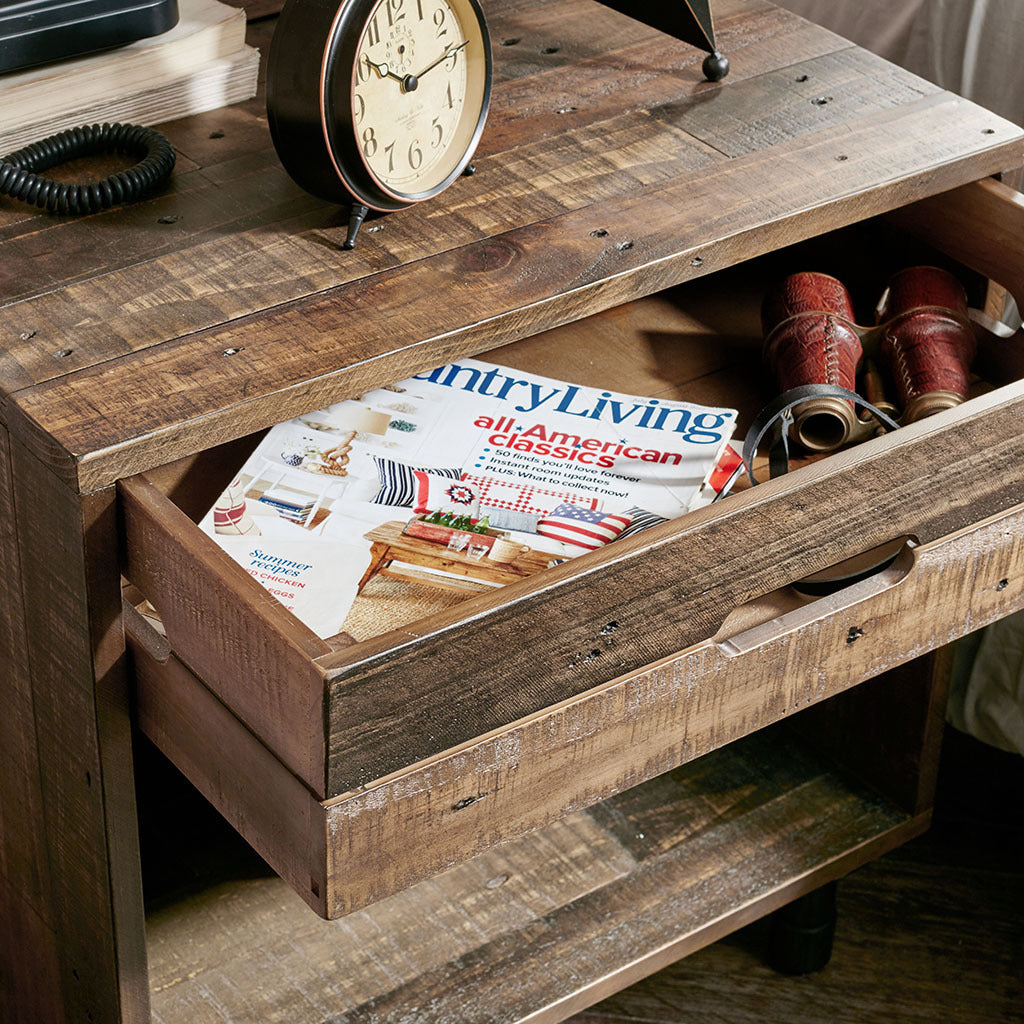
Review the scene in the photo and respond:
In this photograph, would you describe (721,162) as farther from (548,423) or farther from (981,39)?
(981,39)

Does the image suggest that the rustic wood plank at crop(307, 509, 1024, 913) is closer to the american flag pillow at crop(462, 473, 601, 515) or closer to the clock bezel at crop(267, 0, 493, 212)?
the american flag pillow at crop(462, 473, 601, 515)

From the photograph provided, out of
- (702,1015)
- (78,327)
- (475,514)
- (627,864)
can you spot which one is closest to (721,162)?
(475,514)

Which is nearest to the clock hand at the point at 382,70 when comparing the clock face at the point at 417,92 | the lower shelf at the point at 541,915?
the clock face at the point at 417,92

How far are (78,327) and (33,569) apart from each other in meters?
0.14

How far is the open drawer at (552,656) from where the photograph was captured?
75cm

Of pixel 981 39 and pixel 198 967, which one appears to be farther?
pixel 981 39

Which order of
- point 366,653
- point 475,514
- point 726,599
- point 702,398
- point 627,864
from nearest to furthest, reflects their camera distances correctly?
point 366,653, point 726,599, point 475,514, point 702,398, point 627,864

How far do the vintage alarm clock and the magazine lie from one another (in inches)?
6.0

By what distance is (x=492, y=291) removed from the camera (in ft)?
3.00

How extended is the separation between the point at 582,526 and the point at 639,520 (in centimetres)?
4

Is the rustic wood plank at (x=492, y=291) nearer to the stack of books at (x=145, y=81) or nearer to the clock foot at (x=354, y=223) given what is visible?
the clock foot at (x=354, y=223)

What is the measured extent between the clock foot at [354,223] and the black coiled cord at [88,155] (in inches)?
5.5

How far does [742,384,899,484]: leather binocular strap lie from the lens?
953 mm

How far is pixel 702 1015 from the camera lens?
139 cm
